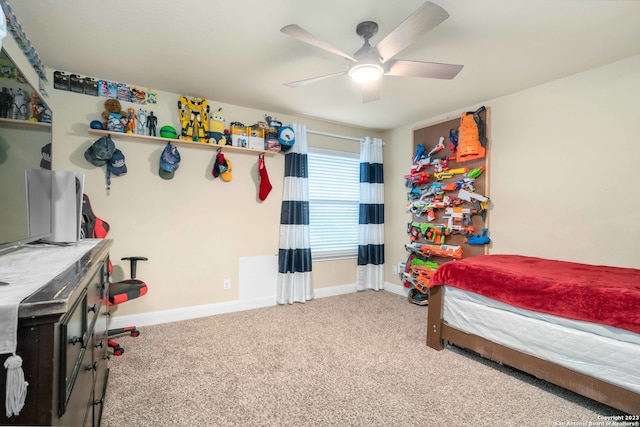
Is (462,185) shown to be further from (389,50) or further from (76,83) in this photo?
(76,83)

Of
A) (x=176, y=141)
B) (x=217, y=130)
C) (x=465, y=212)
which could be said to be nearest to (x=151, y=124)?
(x=176, y=141)

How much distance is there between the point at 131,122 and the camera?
9.19 feet

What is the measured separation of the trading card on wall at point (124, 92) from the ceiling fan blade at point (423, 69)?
2460 mm

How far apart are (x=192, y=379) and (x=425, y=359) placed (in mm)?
1719

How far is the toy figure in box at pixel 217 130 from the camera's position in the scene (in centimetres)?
315

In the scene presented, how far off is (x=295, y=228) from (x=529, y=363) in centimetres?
250

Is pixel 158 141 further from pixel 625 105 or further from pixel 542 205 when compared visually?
pixel 625 105

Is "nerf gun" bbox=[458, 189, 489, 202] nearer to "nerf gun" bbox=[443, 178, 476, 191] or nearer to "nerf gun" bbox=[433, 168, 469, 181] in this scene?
"nerf gun" bbox=[443, 178, 476, 191]

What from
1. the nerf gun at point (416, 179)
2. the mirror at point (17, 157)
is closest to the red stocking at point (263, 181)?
the nerf gun at point (416, 179)

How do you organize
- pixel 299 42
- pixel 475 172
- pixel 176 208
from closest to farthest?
1. pixel 299 42
2. pixel 176 208
3. pixel 475 172

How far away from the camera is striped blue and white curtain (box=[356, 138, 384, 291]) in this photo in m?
4.21

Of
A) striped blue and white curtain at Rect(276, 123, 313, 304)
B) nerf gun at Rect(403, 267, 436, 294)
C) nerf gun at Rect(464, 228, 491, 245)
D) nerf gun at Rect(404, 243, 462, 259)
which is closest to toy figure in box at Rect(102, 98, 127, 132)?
striped blue and white curtain at Rect(276, 123, 313, 304)

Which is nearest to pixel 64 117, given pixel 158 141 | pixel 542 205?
pixel 158 141

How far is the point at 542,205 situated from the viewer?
9.22 feet
